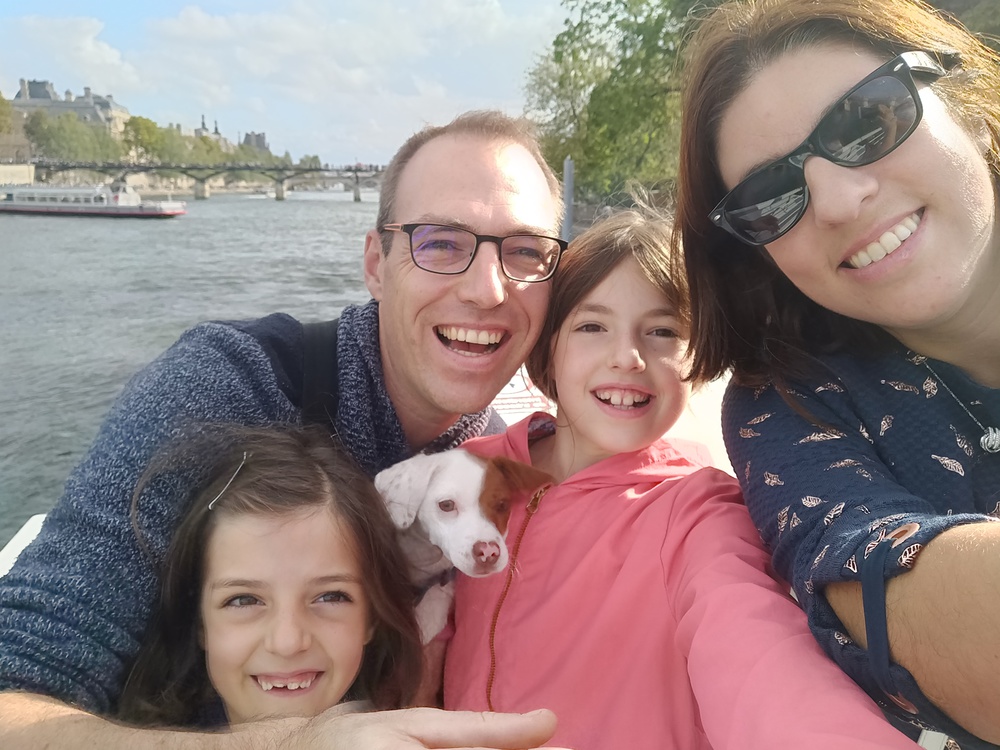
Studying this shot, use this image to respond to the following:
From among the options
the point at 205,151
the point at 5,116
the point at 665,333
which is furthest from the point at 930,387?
the point at 205,151

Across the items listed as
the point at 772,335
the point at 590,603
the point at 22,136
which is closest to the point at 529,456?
the point at 590,603

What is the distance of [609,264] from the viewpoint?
1977 mm

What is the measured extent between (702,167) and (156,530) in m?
1.60

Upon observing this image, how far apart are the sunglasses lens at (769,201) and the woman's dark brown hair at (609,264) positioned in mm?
329

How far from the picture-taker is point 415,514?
184cm

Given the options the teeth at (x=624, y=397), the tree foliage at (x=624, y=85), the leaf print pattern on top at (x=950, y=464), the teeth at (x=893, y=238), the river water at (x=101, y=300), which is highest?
the tree foliage at (x=624, y=85)

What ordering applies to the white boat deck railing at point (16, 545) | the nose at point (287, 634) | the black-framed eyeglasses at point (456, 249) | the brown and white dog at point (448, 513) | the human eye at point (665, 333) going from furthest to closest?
the white boat deck railing at point (16, 545)
the black-framed eyeglasses at point (456, 249)
the human eye at point (665, 333)
the brown and white dog at point (448, 513)
the nose at point (287, 634)

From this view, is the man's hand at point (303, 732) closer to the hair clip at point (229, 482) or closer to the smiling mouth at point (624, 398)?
the hair clip at point (229, 482)

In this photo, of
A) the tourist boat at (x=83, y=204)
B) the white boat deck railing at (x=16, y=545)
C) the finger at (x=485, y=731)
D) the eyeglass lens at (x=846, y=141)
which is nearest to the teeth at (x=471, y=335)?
the eyeglass lens at (x=846, y=141)

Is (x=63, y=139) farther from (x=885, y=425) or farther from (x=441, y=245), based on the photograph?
(x=885, y=425)

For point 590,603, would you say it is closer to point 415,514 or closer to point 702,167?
point 415,514

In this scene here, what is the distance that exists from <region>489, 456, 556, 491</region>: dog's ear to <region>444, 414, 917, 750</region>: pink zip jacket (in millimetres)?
57

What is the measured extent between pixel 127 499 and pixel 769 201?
163 cm

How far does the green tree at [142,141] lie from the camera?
257ft
